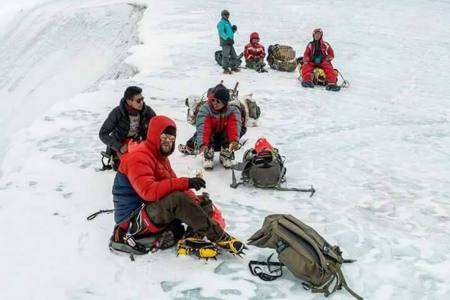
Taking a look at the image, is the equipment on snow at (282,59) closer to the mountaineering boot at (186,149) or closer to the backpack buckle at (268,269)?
the mountaineering boot at (186,149)

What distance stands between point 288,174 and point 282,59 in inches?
293

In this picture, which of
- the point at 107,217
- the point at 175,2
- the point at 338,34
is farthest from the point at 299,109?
the point at 175,2

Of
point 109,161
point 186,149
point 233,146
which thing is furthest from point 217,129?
point 109,161

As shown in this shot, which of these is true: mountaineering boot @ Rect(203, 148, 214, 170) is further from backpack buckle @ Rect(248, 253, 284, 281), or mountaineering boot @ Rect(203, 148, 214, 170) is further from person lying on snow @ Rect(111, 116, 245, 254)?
backpack buckle @ Rect(248, 253, 284, 281)

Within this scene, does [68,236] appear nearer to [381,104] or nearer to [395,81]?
[381,104]

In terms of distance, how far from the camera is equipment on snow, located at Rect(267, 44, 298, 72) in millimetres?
14547

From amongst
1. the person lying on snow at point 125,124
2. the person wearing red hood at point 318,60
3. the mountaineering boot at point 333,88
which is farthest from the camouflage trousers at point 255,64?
the person lying on snow at point 125,124

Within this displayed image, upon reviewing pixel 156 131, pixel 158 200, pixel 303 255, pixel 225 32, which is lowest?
pixel 303 255

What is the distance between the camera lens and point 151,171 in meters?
5.04

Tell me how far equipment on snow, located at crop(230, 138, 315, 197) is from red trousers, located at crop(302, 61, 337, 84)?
19.8 feet

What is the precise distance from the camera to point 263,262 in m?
5.19

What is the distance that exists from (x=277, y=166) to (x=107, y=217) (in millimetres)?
2304

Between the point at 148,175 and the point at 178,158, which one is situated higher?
the point at 148,175

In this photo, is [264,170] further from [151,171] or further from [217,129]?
[151,171]
